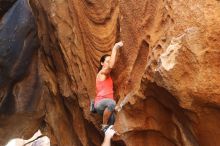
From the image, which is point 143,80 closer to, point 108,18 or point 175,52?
point 175,52

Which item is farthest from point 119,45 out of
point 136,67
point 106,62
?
point 136,67

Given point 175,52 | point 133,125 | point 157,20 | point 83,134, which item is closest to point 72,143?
point 83,134

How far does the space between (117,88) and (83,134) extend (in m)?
1.46

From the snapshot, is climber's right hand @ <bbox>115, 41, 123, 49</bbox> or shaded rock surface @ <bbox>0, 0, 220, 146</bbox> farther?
climber's right hand @ <bbox>115, 41, 123, 49</bbox>

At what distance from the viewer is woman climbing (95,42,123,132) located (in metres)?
6.39

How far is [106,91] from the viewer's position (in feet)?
21.5

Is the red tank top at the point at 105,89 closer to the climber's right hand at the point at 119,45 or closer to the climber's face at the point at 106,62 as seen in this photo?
A: the climber's face at the point at 106,62

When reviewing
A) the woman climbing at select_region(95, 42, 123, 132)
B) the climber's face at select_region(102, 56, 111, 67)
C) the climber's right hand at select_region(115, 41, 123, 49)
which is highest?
the climber's right hand at select_region(115, 41, 123, 49)

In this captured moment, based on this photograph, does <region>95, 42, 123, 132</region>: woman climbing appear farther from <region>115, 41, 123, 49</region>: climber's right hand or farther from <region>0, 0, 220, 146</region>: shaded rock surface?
<region>0, 0, 220, 146</region>: shaded rock surface

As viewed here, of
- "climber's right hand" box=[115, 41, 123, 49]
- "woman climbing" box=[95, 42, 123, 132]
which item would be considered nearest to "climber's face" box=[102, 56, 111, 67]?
"woman climbing" box=[95, 42, 123, 132]

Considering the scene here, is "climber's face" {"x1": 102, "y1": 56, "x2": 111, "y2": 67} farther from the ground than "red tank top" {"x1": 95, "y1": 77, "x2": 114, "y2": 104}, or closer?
farther from the ground

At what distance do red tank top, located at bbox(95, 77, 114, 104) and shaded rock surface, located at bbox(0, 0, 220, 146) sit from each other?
94 millimetres

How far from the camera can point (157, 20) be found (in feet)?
17.2

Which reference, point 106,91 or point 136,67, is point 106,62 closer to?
point 106,91
